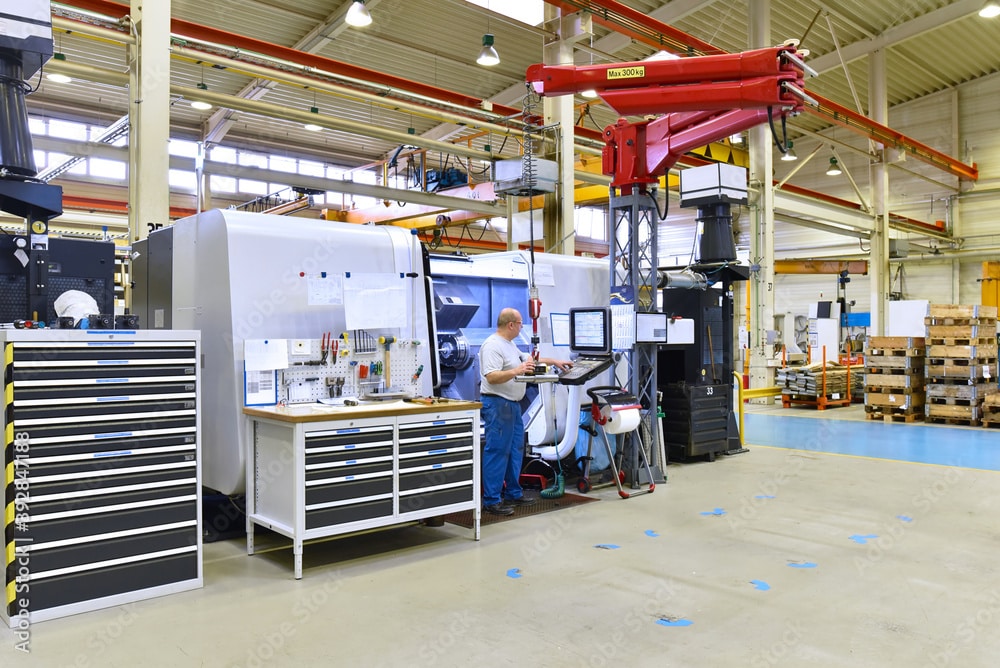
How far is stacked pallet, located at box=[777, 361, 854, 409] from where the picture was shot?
11.5 meters

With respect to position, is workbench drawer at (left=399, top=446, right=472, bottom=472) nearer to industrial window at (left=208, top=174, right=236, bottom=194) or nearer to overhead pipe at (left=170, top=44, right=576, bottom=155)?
overhead pipe at (left=170, top=44, right=576, bottom=155)

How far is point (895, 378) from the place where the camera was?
9930 mm

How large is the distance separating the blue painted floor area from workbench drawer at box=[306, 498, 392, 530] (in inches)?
214

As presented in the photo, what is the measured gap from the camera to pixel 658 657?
108 inches

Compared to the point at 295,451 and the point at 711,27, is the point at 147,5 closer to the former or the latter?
the point at 295,451

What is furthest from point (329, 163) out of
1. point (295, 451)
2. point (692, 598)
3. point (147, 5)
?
point (692, 598)

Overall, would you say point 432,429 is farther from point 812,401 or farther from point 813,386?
point 812,401

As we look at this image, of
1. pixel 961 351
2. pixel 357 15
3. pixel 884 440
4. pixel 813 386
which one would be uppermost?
pixel 357 15

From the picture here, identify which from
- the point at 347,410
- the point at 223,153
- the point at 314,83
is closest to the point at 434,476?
the point at 347,410

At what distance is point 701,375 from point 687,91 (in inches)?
121

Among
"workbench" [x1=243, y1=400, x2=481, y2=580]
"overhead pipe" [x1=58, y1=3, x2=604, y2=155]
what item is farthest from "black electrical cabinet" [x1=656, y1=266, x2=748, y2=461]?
"workbench" [x1=243, y1=400, x2=481, y2=580]

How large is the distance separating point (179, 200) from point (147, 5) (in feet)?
30.5

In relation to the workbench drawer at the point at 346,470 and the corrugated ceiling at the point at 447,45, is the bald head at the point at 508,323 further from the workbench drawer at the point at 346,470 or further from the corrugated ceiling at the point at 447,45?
the corrugated ceiling at the point at 447,45

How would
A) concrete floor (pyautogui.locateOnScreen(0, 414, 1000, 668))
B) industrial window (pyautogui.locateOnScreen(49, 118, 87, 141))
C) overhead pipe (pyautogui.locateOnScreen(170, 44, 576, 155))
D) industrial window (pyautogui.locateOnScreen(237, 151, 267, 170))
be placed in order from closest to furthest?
concrete floor (pyautogui.locateOnScreen(0, 414, 1000, 668)) → overhead pipe (pyautogui.locateOnScreen(170, 44, 576, 155)) → industrial window (pyautogui.locateOnScreen(49, 118, 87, 141)) → industrial window (pyautogui.locateOnScreen(237, 151, 267, 170))
